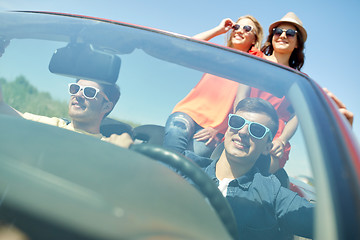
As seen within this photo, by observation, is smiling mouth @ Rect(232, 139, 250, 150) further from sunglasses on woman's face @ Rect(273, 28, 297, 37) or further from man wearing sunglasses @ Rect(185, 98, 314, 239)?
sunglasses on woman's face @ Rect(273, 28, 297, 37)

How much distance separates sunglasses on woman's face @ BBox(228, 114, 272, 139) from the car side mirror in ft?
1.45

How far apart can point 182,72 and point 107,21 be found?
46cm

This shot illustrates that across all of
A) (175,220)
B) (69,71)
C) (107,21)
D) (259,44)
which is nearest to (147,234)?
Answer: (175,220)

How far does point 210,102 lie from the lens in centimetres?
137

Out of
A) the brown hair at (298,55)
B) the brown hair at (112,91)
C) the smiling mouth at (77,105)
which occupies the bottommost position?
the smiling mouth at (77,105)

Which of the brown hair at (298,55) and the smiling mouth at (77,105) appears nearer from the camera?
the smiling mouth at (77,105)

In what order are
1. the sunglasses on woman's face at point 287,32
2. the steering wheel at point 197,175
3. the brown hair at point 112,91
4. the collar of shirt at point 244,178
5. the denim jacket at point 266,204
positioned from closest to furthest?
the steering wheel at point 197,175 → the denim jacket at point 266,204 → the collar of shirt at point 244,178 → the brown hair at point 112,91 → the sunglasses on woman's face at point 287,32

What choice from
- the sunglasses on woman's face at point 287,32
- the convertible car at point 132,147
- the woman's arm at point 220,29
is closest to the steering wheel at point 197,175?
the convertible car at point 132,147

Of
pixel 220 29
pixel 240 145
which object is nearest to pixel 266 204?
pixel 240 145

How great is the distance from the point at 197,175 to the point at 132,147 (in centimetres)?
19

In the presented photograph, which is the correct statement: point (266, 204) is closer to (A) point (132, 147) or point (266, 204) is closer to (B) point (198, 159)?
(B) point (198, 159)

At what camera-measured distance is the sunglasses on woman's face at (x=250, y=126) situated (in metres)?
1.19

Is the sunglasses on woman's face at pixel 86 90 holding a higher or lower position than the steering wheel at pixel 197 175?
higher

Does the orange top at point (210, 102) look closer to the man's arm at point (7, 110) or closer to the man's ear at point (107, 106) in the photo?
the man's ear at point (107, 106)
